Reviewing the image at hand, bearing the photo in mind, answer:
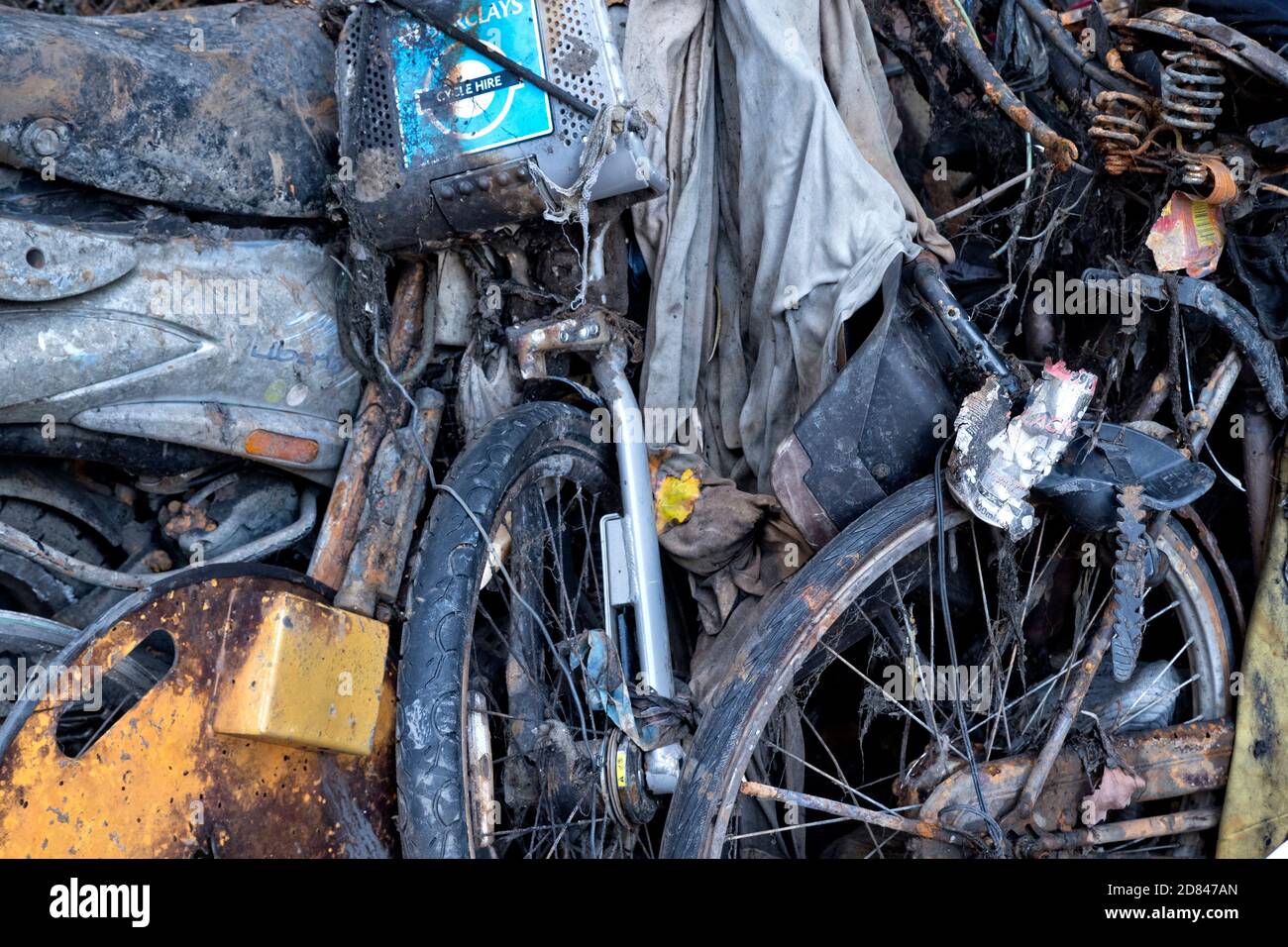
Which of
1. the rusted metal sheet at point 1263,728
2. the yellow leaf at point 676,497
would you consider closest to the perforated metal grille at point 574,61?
the yellow leaf at point 676,497

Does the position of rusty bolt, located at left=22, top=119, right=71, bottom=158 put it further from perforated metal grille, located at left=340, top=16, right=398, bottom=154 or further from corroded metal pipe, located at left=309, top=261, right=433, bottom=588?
corroded metal pipe, located at left=309, top=261, right=433, bottom=588

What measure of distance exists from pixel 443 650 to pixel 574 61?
135cm

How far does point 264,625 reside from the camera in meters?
2.22

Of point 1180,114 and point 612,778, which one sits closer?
point 612,778

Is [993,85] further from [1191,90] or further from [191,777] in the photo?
[191,777]

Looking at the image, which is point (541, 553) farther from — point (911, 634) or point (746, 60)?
point (746, 60)

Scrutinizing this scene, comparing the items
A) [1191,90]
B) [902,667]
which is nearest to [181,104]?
[902,667]

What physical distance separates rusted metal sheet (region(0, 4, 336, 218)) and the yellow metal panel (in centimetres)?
103

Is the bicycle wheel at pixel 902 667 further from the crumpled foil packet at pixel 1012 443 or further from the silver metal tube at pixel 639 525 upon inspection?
the silver metal tube at pixel 639 525

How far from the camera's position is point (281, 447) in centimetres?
267

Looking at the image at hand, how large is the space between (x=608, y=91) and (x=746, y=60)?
0.53 meters

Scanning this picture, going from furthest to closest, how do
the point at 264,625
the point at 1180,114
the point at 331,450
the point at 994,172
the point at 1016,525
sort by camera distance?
the point at 994,172 < the point at 331,450 < the point at 1180,114 < the point at 1016,525 < the point at 264,625
